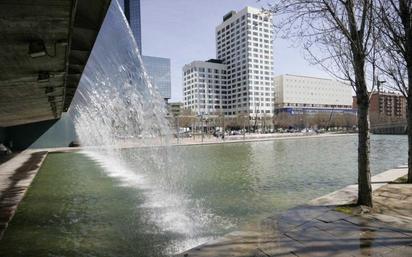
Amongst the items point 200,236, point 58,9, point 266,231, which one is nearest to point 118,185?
point 200,236

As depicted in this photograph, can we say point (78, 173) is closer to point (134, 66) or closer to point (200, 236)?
point (134, 66)

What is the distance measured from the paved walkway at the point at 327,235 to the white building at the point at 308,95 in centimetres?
12532

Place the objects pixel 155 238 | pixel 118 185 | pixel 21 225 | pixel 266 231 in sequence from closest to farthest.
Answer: pixel 266 231 → pixel 155 238 → pixel 21 225 → pixel 118 185

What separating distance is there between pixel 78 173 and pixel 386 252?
14.8m

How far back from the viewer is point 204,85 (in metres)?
129

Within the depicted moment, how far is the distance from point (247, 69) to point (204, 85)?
18251mm

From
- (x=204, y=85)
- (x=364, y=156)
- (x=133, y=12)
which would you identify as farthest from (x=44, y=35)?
(x=204, y=85)

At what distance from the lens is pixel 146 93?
1530cm

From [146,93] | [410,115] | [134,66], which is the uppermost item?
[134,66]

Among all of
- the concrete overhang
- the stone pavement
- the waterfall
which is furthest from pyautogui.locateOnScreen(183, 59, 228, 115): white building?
the concrete overhang

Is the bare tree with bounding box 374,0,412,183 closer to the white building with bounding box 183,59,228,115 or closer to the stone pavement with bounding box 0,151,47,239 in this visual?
the stone pavement with bounding box 0,151,47,239

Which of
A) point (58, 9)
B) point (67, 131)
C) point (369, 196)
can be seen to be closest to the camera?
point (58, 9)

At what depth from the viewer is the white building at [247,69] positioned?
121 meters

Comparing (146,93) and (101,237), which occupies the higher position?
(146,93)
